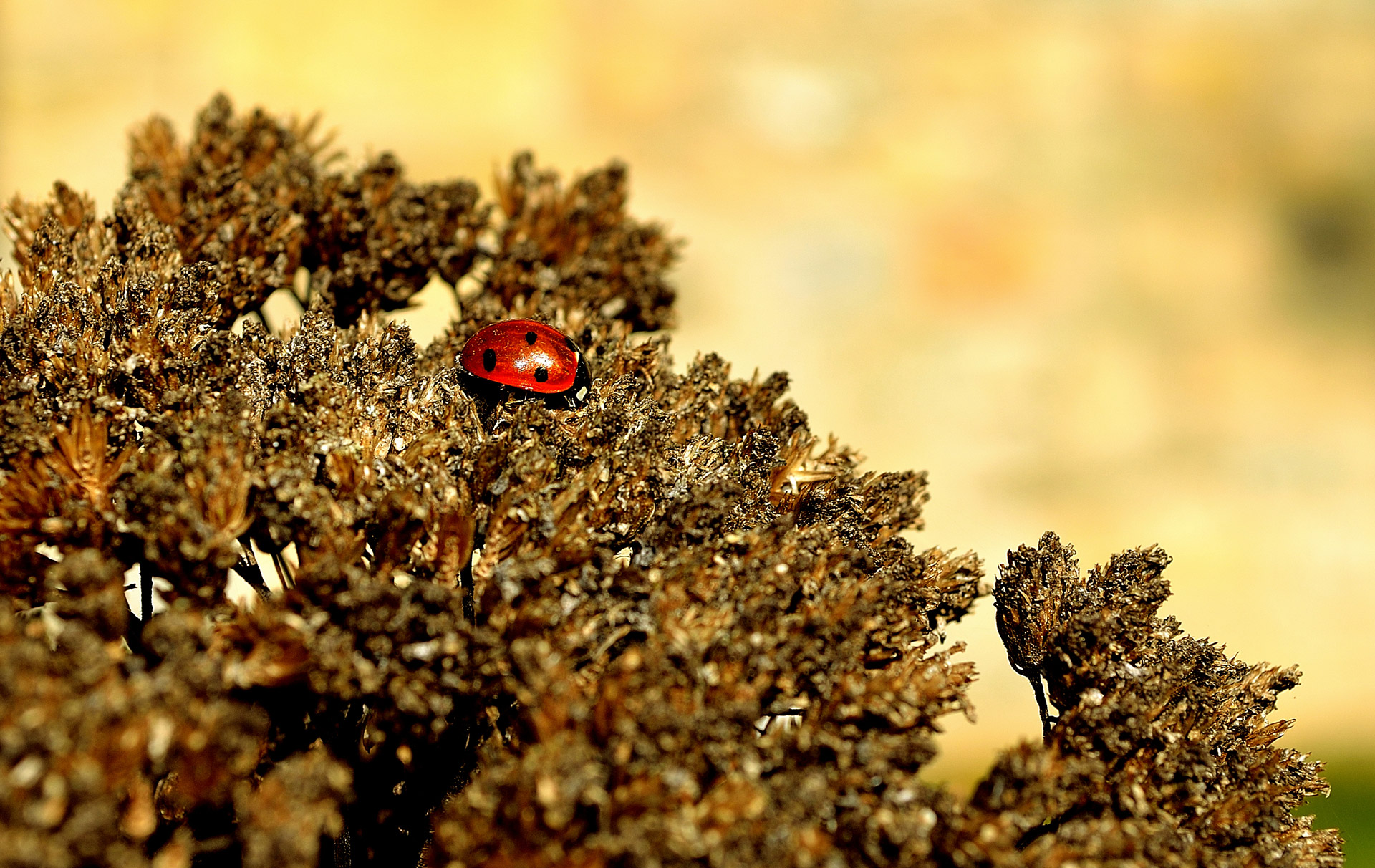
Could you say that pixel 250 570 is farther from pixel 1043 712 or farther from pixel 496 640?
pixel 1043 712

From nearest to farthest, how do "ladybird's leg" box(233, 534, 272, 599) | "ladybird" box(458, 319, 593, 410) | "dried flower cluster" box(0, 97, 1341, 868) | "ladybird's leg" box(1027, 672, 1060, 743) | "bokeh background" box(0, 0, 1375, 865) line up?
1. "dried flower cluster" box(0, 97, 1341, 868)
2. "ladybird's leg" box(233, 534, 272, 599)
3. "ladybird's leg" box(1027, 672, 1060, 743)
4. "ladybird" box(458, 319, 593, 410)
5. "bokeh background" box(0, 0, 1375, 865)

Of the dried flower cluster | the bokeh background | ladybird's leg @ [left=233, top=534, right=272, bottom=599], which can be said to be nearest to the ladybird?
A: the dried flower cluster

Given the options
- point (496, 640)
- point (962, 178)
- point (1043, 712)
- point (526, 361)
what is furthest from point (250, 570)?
point (962, 178)

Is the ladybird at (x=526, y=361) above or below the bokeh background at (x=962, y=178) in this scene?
below

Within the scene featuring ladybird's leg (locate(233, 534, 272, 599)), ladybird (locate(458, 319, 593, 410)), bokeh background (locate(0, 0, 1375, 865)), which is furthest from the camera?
bokeh background (locate(0, 0, 1375, 865))

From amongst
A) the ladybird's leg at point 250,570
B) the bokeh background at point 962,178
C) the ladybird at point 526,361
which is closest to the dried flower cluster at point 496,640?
the ladybird's leg at point 250,570

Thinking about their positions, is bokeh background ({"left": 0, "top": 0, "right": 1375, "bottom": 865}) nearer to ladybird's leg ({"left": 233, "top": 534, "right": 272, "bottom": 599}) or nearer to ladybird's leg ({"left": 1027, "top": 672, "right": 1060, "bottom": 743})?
ladybird's leg ({"left": 1027, "top": 672, "right": 1060, "bottom": 743})

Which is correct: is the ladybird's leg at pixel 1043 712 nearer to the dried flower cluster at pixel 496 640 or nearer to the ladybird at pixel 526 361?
the dried flower cluster at pixel 496 640
